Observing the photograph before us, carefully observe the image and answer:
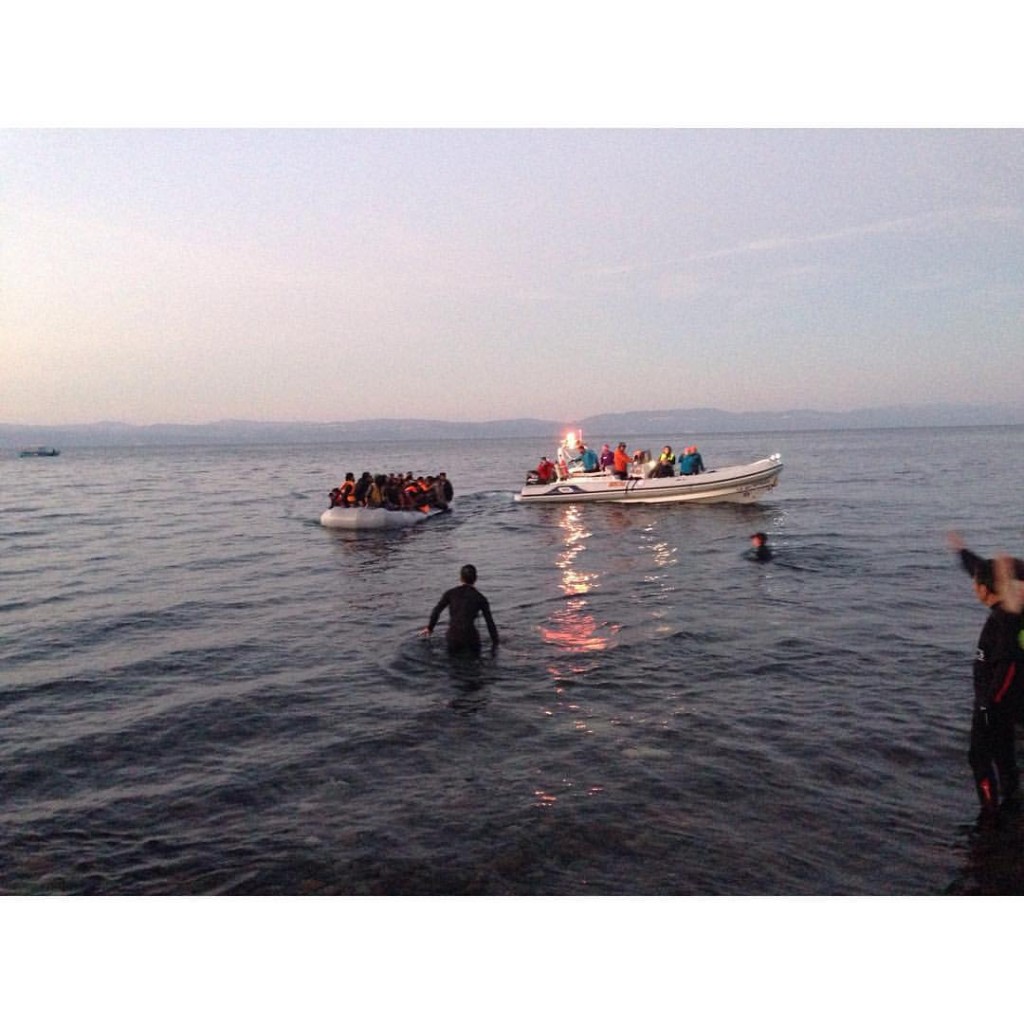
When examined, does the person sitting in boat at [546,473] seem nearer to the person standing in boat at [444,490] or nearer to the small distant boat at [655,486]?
the small distant boat at [655,486]

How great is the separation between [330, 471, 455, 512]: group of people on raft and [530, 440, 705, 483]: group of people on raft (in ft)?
17.4

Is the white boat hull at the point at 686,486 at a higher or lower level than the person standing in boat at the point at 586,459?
lower

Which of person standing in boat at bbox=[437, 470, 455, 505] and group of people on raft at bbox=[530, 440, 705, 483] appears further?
person standing in boat at bbox=[437, 470, 455, 505]

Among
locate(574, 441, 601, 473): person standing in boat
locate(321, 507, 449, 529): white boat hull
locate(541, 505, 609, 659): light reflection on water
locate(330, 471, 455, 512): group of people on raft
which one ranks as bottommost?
locate(541, 505, 609, 659): light reflection on water

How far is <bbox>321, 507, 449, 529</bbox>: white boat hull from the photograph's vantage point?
2491cm

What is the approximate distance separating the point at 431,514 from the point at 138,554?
10.5m

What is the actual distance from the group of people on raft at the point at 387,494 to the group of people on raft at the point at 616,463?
529cm

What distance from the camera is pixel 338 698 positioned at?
906cm

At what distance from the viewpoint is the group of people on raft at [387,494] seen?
25.9m

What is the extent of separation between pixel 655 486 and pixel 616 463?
208 centimetres

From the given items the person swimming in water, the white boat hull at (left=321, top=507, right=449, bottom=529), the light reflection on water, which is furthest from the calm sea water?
the white boat hull at (left=321, top=507, right=449, bottom=529)

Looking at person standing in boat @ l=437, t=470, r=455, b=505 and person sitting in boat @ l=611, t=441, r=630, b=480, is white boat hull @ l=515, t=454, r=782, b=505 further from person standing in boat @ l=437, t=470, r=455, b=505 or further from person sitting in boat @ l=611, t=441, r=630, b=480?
person standing in boat @ l=437, t=470, r=455, b=505

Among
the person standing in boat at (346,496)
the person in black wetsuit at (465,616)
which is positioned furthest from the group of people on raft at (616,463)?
the person in black wetsuit at (465,616)
